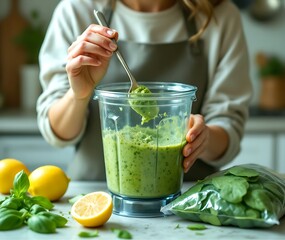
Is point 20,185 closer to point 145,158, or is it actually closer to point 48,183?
point 48,183

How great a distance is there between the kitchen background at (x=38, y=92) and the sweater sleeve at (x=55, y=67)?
87cm

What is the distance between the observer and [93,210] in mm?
979

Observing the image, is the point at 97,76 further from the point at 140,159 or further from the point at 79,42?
the point at 140,159

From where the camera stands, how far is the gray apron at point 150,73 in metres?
1.50

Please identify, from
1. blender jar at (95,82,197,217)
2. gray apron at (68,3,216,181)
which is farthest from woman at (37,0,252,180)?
blender jar at (95,82,197,217)

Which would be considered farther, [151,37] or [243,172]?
[151,37]

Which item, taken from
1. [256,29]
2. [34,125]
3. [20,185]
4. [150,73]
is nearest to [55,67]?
[150,73]

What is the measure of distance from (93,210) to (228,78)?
661 millimetres

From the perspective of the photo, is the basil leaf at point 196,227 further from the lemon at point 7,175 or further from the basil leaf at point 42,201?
the lemon at point 7,175

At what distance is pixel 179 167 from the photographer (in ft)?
3.51

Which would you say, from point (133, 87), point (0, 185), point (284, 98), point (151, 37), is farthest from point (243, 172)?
point (284, 98)

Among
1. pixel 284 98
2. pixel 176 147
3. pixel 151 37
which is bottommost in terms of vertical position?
pixel 284 98

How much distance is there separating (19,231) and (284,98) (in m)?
2.03

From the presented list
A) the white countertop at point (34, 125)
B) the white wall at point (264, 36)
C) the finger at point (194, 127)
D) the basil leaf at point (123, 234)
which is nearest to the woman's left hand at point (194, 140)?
the finger at point (194, 127)
